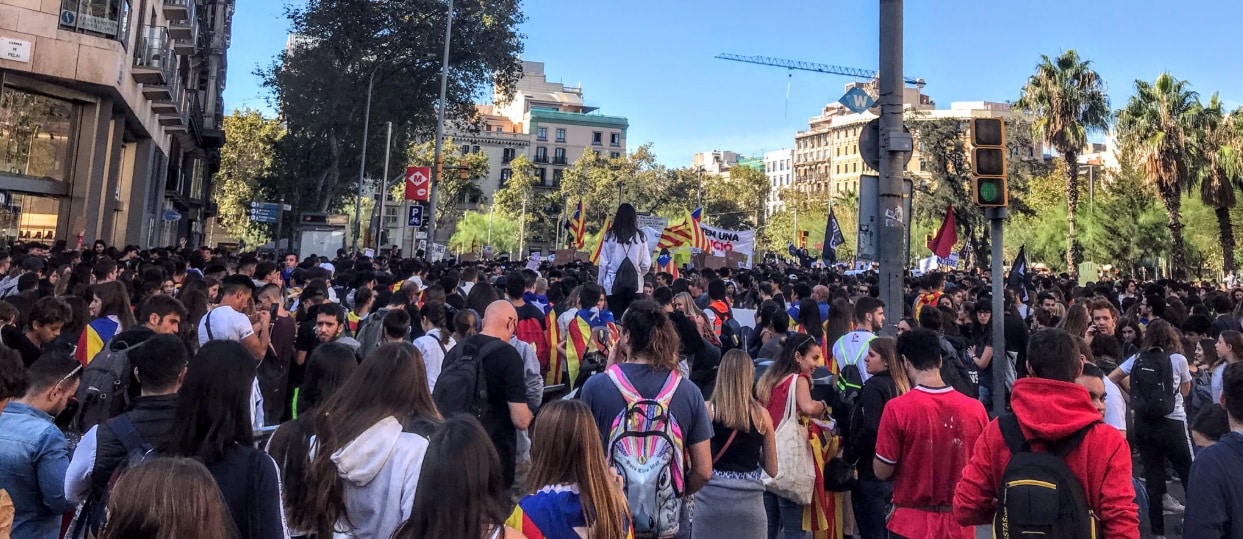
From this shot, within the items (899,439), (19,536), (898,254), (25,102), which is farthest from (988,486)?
(25,102)

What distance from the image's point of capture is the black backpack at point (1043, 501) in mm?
3363

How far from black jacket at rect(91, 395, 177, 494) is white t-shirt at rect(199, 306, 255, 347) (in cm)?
251

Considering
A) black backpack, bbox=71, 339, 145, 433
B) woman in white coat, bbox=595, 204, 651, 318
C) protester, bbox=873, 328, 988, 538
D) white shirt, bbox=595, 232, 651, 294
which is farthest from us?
white shirt, bbox=595, 232, 651, 294

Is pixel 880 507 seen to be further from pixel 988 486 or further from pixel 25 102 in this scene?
pixel 25 102

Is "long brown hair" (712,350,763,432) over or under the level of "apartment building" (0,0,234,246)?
under

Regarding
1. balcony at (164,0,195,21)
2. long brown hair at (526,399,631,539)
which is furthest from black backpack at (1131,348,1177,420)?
balcony at (164,0,195,21)

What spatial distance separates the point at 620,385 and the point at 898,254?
549cm

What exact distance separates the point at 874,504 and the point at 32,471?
434 cm

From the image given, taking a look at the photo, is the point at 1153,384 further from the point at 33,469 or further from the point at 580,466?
the point at 33,469

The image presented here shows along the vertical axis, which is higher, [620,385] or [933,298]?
[933,298]

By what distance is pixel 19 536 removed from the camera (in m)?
3.73

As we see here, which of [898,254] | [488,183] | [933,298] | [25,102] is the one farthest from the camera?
[488,183]

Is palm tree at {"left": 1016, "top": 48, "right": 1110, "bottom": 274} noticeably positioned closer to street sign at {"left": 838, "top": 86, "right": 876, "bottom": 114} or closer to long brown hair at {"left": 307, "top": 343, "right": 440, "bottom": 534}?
street sign at {"left": 838, "top": 86, "right": 876, "bottom": 114}

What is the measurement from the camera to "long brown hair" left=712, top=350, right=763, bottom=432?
4898 millimetres
